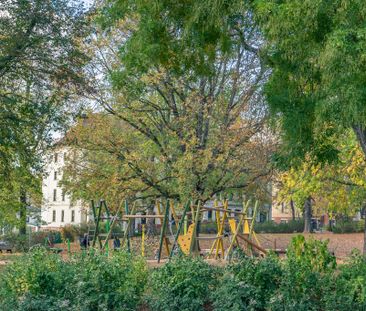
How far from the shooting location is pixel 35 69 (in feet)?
68.5

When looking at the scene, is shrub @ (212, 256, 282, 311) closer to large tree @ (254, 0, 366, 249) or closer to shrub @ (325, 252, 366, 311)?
shrub @ (325, 252, 366, 311)

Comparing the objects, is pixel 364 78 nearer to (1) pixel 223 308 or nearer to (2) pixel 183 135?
(1) pixel 223 308

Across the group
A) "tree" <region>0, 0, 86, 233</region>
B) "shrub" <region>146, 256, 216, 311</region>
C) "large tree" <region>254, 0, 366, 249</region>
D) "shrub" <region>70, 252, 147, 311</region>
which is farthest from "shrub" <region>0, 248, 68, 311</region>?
"tree" <region>0, 0, 86, 233</region>

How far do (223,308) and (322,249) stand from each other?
3.07 m

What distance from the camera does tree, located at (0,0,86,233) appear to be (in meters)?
19.8

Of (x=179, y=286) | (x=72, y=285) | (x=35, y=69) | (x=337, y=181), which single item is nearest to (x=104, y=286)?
(x=72, y=285)

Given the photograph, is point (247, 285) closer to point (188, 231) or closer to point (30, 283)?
point (30, 283)

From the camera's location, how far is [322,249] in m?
12.9

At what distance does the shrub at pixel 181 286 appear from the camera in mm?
10781

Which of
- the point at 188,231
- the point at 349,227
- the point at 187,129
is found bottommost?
the point at 188,231

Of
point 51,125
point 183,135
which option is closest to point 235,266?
point 51,125

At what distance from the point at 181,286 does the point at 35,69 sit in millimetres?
11786

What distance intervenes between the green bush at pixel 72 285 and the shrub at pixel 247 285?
135 cm

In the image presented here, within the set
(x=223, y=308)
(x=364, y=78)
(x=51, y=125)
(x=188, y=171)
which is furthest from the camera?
(x=188, y=171)
